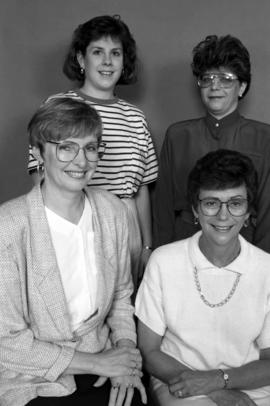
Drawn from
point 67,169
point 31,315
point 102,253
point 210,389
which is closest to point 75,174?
point 67,169

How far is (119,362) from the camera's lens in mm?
1852

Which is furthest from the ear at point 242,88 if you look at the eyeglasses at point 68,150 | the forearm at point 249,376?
the forearm at point 249,376

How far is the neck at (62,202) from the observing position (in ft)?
6.19

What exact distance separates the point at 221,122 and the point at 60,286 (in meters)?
1.08

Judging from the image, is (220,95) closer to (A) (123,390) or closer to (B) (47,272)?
(B) (47,272)

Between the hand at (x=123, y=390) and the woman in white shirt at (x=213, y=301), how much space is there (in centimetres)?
8

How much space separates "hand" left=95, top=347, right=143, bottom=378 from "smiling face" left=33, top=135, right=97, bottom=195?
20.6 inches

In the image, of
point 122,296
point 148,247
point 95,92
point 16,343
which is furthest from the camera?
point 148,247

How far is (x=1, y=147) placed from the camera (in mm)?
2949

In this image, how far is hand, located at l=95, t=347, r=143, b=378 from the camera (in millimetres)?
1819

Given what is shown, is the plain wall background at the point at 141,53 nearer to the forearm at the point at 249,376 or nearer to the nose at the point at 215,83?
the nose at the point at 215,83

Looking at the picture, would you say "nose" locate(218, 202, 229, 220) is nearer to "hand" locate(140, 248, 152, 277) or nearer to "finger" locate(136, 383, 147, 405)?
"finger" locate(136, 383, 147, 405)

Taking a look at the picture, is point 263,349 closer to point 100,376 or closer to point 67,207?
point 100,376

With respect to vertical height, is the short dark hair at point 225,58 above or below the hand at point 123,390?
above
